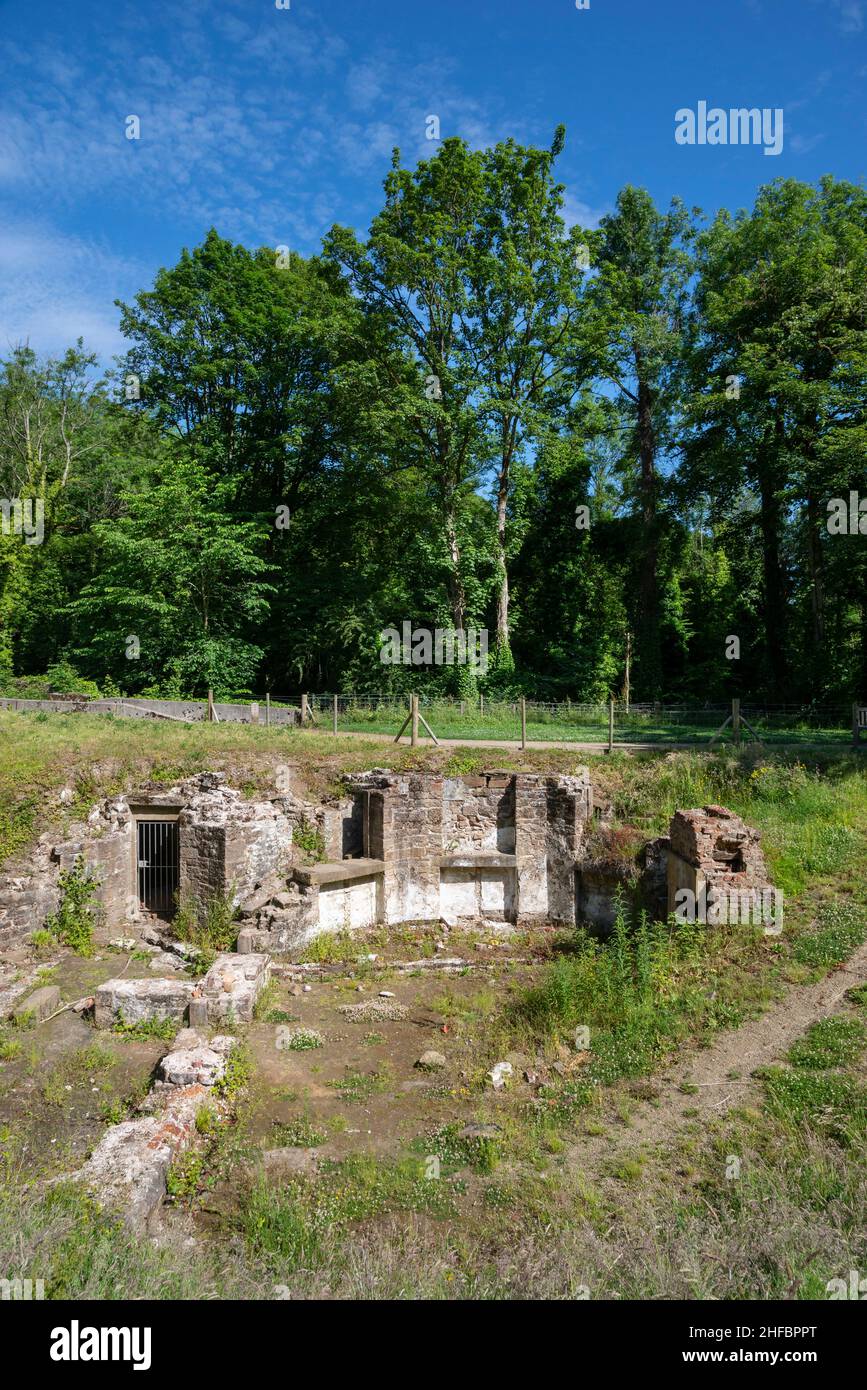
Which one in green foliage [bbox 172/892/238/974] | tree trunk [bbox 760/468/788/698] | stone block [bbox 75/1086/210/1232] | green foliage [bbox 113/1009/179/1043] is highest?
tree trunk [bbox 760/468/788/698]

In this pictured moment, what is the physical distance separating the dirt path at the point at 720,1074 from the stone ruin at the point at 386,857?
7.50 ft

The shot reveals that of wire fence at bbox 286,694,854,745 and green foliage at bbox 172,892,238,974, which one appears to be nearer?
green foliage at bbox 172,892,238,974

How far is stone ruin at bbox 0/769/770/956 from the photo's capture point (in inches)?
504

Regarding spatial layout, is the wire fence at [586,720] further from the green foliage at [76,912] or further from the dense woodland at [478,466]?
the green foliage at [76,912]

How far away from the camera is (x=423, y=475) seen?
29.0 meters

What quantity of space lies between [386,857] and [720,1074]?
7613 mm

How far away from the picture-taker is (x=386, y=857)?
14703 millimetres

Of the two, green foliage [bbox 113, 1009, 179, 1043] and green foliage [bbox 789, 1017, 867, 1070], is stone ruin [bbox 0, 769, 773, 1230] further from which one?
green foliage [bbox 789, 1017, 867, 1070]

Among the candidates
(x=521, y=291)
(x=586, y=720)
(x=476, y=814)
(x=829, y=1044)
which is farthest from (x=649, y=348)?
(x=829, y=1044)

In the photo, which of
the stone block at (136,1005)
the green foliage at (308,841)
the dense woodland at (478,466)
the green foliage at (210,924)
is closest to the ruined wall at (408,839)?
the green foliage at (308,841)

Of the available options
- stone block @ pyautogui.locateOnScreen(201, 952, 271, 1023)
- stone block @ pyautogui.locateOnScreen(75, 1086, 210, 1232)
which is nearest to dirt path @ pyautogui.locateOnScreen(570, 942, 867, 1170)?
stone block @ pyautogui.locateOnScreen(75, 1086, 210, 1232)

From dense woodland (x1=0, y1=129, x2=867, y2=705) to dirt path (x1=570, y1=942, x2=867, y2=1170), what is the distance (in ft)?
51.5

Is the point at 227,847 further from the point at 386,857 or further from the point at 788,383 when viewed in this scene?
the point at 788,383
